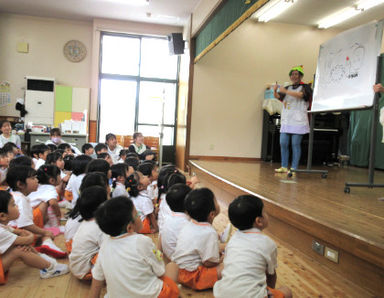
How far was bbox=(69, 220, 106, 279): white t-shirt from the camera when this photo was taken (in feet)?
5.17

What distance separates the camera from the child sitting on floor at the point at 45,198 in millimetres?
2268

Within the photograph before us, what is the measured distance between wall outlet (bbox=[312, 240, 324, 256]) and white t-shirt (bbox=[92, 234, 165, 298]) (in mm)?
996

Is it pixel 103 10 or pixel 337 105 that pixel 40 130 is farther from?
pixel 337 105

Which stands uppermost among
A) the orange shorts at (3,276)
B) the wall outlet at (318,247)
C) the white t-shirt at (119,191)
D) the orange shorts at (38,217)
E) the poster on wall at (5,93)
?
the poster on wall at (5,93)

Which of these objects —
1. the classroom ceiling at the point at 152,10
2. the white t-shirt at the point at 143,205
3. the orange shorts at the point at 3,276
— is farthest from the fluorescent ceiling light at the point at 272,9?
the orange shorts at the point at 3,276

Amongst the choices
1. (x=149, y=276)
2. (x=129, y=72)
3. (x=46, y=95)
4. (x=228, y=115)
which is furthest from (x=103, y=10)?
(x=149, y=276)

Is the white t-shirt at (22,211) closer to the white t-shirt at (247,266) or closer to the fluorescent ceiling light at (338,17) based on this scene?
the white t-shirt at (247,266)

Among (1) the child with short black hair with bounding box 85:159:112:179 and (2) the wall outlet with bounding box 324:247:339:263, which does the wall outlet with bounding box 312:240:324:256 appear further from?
(1) the child with short black hair with bounding box 85:159:112:179

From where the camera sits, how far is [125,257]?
4.01 feet

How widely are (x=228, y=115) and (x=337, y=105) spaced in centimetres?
327

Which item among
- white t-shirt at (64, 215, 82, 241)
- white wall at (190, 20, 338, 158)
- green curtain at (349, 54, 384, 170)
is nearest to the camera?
white t-shirt at (64, 215, 82, 241)

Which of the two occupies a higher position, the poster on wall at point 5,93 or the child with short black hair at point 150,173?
the poster on wall at point 5,93

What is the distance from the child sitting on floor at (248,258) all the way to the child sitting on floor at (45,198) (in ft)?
5.07

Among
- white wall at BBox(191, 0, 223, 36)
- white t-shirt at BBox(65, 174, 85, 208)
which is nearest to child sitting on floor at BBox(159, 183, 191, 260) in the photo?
white t-shirt at BBox(65, 174, 85, 208)
